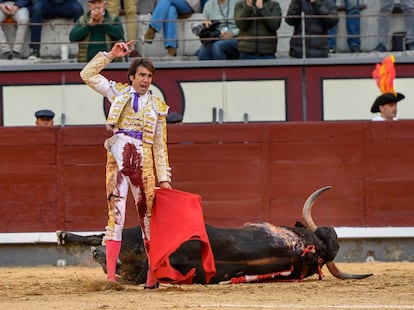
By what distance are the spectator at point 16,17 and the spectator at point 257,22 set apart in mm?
2029

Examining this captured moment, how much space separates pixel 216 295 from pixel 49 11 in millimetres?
5714

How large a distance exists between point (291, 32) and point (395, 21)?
968mm

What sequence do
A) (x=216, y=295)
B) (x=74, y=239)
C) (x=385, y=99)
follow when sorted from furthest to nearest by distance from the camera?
(x=385, y=99) → (x=74, y=239) → (x=216, y=295)

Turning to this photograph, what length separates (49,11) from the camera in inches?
477

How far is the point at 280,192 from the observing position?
10.7 m

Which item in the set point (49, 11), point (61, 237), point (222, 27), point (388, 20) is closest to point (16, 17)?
point (49, 11)

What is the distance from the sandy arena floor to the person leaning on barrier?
1.16 feet

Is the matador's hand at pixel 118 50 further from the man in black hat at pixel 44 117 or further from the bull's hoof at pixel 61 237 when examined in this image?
the man in black hat at pixel 44 117

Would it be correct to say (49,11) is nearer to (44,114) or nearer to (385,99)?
(44,114)

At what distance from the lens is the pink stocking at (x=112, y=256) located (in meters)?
7.38

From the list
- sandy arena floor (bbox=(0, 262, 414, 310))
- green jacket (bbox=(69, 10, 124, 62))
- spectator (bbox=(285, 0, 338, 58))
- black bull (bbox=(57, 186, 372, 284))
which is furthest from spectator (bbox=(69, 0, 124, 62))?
black bull (bbox=(57, 186, 372, 284))

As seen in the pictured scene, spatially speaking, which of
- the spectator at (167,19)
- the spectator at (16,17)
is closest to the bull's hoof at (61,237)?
the spectator at (167,19)

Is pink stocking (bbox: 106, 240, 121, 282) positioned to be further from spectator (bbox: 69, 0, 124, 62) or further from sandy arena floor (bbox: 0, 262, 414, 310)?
spectator (bbox: 69, 0, 124, 62)

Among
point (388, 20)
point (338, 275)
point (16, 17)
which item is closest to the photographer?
point (338, 275)
